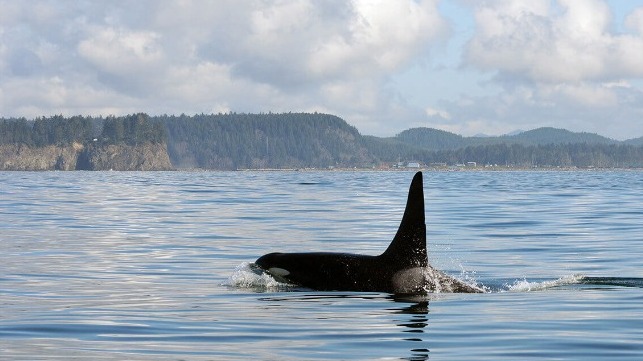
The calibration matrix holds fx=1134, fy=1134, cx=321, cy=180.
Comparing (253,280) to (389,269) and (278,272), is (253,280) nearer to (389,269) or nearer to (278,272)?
(278,272)

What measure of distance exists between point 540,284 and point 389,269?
309 centimetres

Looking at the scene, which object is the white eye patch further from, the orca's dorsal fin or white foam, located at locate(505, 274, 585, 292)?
white foam, located at locate(505, 274, 585, 292)

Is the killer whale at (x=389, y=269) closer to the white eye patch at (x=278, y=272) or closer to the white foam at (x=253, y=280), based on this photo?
the white eye patch at (x=278, y=272)

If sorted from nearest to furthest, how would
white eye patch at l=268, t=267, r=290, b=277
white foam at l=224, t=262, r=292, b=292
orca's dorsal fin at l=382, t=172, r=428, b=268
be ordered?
orca's dorsal fin at l=382, t=172, r=428, b=268
white eye patch at l=268, t=267, r=290, b=277
white foam at l=224, t=262, r=292, b=292

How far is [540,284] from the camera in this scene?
18203 mm

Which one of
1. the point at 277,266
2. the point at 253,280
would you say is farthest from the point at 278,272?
the point at 253,280

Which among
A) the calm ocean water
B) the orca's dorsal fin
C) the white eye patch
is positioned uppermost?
the orca's dorsal fin

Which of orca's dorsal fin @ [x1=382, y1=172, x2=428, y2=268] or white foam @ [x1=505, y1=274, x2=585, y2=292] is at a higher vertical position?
orca's dorsal fin @ [x1=382, y1=172, x2=428, y2=268]

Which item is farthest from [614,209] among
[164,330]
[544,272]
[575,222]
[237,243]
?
[164,330]

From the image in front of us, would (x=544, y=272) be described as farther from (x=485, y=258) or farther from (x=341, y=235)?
(x=341, y=235)

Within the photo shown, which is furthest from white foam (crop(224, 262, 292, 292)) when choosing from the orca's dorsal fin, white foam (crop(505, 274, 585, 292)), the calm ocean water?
white foam (crop(505, 274, 585, 292))

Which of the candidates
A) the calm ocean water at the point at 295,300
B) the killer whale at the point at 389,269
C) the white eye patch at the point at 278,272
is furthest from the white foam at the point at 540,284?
the white eye patch at the point at 278,272

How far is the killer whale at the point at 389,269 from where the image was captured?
15.9 m

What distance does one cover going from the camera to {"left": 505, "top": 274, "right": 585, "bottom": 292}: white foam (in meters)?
17.8
